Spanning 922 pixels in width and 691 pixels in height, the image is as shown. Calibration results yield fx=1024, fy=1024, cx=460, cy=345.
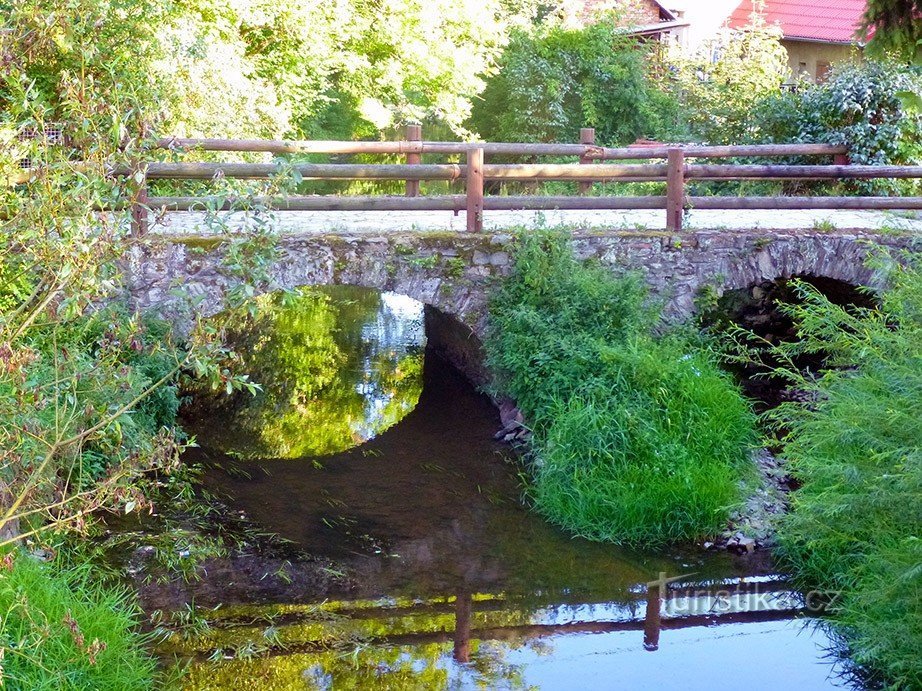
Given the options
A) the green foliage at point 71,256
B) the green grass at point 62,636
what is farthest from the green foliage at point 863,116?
the green grass at point 62,636

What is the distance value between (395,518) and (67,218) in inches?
146

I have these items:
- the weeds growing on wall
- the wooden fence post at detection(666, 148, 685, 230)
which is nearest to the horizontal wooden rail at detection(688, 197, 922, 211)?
the wooden fence post at detection(666, 148, 685, 230)

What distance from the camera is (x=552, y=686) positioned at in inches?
208

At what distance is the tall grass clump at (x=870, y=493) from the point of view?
504 cm

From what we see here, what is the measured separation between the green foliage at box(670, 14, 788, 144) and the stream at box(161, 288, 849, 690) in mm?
8213

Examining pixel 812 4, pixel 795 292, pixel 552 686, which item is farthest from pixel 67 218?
pixel 812 4

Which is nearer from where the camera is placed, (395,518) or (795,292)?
(395,518)

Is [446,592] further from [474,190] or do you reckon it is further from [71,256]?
[474,190]

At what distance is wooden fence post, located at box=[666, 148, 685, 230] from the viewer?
29.3ft

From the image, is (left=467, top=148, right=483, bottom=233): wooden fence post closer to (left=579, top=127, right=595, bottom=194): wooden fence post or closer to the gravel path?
the gravel path

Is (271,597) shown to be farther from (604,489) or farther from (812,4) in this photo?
(812,4)

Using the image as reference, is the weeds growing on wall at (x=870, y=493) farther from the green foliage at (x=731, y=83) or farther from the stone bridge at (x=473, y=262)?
the green foliage at (x=731, y=83)

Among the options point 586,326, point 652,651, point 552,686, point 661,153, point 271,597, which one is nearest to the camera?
point 552,686

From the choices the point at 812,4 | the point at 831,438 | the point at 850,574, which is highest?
the point at 812,4
